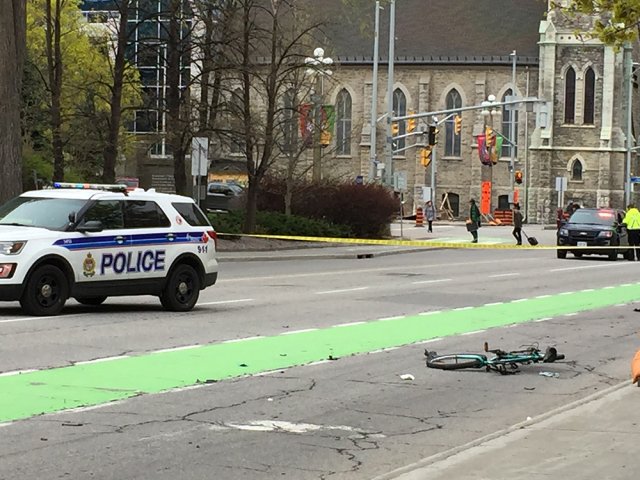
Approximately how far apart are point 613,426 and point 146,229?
9714mm

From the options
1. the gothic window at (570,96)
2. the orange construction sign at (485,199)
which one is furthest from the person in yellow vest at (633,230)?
the gothic window at (570,96)

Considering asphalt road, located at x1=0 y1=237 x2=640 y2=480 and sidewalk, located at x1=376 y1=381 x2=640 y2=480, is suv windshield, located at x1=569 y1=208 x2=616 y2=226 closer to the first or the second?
asphalt road, located at x1=0 y1=237 x2=640 y2=480

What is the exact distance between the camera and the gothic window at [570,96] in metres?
92.4

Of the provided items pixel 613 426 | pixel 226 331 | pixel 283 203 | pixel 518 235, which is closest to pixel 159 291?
pixel 226 331

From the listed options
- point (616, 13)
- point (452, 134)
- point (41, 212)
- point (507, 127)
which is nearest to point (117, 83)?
point (41, 212)

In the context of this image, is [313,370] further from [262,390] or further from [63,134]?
[63,134]

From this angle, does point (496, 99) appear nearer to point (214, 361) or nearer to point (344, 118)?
point (344, 118)

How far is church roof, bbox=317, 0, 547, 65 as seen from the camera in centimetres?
9456

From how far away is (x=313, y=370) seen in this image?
1259 cm

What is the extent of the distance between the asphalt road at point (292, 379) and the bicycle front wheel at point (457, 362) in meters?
0.16

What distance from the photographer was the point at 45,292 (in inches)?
639

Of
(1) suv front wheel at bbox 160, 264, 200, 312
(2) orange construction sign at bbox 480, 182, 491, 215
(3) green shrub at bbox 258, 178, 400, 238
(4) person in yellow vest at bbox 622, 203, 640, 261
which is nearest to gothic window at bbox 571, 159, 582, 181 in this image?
(2) orange construction sign at bbox 480, 182, 491, 215

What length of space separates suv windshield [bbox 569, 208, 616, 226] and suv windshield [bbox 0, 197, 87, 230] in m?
29.1

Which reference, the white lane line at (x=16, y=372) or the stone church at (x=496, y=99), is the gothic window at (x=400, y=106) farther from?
the white lane line at (x=16, y=372)
